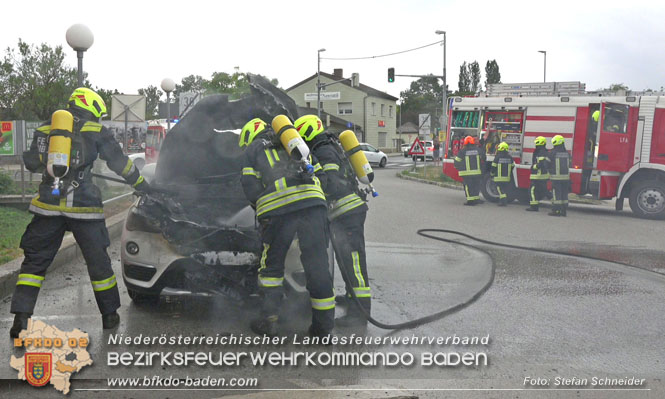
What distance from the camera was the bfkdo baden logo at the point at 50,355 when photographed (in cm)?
374

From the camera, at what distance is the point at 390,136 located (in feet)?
207

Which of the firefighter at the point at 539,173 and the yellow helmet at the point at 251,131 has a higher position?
the yellow helmet at the point at 251,131

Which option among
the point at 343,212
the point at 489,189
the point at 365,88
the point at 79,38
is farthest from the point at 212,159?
the point at 365,88

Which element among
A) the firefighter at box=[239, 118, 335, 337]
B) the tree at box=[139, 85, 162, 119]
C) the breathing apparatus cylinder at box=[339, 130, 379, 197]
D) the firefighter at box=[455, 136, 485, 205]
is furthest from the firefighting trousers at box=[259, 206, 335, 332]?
the tree at box=[139, 85, 162, 119]

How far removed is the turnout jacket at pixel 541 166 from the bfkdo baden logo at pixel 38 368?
39.0 ft

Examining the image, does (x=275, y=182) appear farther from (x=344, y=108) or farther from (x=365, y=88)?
(x=365, y=88)

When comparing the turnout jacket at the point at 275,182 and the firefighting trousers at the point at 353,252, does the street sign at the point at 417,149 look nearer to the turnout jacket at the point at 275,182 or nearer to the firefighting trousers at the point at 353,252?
the firefighting trousers at the point at 353,252

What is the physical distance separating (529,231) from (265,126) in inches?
287

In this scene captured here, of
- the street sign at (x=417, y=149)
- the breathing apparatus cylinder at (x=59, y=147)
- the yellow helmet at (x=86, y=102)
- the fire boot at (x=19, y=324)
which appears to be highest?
the yellow helmet at (x=86, y=102)

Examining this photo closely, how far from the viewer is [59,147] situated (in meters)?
4.57

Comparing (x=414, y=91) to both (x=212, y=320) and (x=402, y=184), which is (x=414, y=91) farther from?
(x=212, y=320)

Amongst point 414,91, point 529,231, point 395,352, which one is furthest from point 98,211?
point 414,91

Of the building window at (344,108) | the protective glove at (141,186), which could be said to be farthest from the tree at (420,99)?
the protective glove at (141,186)

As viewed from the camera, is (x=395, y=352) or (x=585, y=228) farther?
(x=585, y=228)
